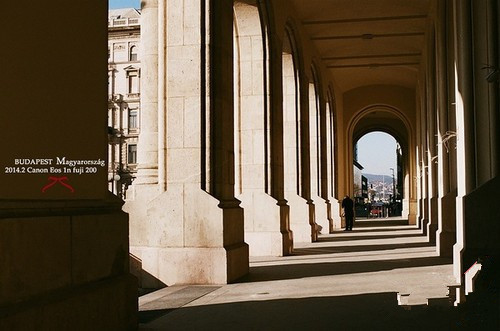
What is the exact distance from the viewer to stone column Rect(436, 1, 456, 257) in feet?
46.8

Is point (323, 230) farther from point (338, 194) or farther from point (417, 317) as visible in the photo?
point (417, 317)

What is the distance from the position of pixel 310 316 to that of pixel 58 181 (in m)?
3.12

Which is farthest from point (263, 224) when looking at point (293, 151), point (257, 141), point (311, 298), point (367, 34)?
point (367, 34)

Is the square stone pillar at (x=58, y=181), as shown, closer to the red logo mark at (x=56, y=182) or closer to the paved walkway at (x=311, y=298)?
the red logo mark at (x=56, y=182)

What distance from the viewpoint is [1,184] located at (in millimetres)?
4746

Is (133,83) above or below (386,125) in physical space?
above

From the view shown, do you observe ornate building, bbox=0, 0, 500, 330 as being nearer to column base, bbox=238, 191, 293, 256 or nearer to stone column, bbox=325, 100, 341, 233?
column base, bbox=238, 191, 293, 256

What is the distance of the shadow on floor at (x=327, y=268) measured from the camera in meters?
10.9

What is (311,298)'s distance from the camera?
27.5ft

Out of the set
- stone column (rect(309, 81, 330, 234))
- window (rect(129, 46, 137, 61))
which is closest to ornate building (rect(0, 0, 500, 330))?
stone column (rect(309, 81, 330, 234))

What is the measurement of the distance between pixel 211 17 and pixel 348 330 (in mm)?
5897

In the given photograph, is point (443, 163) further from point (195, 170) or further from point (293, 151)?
point (195, 170)

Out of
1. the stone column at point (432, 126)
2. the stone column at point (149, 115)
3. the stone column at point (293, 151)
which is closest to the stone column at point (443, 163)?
the stone column at point (432, 126)

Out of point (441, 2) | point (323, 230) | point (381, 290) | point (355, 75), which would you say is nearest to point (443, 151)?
point (441, 2)
